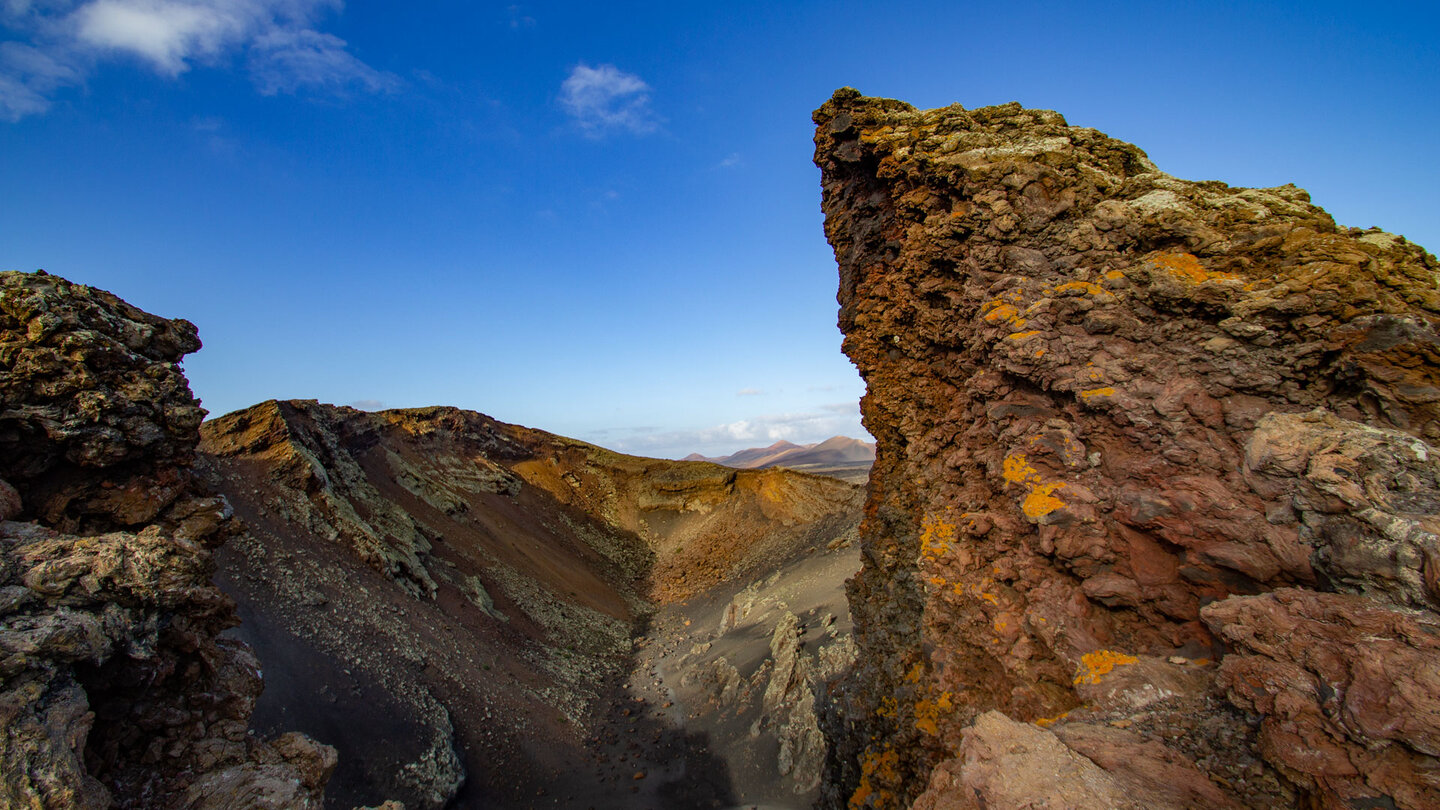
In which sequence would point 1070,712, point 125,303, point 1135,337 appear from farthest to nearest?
1. point 125,303
2. point 1135,337
3. point 1070,712

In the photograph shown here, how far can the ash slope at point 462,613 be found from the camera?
441 inches

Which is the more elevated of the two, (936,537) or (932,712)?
(936,537)

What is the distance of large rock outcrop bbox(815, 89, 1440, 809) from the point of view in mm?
3064

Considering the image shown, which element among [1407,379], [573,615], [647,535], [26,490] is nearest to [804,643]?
[573,615]

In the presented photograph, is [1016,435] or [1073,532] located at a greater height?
[1016,435]

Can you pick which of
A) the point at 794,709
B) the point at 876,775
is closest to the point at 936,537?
the point at 876,775

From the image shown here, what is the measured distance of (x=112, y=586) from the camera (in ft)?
13.4

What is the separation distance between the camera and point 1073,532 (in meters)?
4.81

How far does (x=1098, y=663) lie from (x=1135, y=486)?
4.70 ft

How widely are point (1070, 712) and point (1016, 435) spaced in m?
2.38

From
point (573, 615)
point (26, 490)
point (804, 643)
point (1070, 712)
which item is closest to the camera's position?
point (1070, 712)

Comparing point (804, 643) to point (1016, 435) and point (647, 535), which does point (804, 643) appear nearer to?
point (1016, 435)

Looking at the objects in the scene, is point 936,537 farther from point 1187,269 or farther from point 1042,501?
point 1187,269

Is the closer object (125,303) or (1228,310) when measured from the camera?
(1228,310)
